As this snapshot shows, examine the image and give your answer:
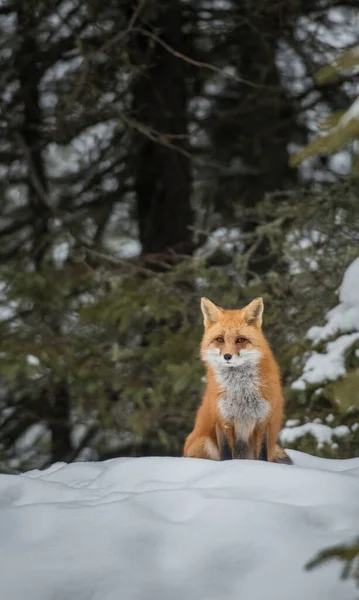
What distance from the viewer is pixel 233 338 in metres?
5.23

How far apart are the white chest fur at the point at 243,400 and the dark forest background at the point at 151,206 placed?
8.81 ft

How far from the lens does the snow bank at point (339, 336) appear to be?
6.94 m

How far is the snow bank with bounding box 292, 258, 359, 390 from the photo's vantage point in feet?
22.8

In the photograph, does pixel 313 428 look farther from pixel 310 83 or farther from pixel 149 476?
pixel 310 83

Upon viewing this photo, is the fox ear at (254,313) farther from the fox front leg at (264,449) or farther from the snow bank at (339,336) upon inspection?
the snow bank at (339,336)

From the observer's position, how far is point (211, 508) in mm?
3613

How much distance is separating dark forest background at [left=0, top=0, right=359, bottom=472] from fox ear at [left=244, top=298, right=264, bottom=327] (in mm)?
2536

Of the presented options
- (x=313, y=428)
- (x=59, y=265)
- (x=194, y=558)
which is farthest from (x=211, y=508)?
(x=59, y=265)

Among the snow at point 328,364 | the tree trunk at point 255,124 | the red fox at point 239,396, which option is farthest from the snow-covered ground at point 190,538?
the tree trunk at point 255,124

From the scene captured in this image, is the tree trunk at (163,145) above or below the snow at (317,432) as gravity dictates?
above

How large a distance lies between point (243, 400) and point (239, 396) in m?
0.04

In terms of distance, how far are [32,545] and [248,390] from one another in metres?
2.13

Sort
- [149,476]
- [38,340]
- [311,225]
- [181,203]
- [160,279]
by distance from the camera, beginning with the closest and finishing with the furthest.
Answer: [149,476]
[311,225]
[160,279]
[38,340]
[181,203]

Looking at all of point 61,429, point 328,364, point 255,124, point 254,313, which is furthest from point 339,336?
point 61,429
